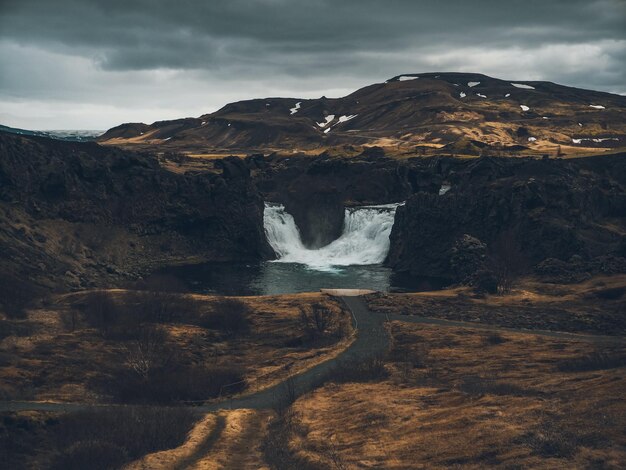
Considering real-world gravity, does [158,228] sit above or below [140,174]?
below

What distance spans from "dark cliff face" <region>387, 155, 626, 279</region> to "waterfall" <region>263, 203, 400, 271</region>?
6.42m

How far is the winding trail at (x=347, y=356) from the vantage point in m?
58.5

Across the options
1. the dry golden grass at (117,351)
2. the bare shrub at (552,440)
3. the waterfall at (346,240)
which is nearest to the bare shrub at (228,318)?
the dry golden grass at (117,351)

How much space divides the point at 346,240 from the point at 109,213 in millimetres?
52245

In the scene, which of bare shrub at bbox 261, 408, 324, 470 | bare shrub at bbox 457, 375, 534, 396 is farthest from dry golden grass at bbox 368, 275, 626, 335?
bare shrub at bbox 261, 408, 324, 470

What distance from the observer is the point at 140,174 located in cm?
15400

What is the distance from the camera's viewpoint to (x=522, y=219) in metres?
128

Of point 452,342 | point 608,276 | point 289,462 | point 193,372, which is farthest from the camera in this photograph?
point 608,276

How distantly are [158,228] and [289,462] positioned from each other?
358 ft

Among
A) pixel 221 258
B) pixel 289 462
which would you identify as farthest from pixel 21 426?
pixel 221 258

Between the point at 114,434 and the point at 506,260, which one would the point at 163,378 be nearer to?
the point at 114,434

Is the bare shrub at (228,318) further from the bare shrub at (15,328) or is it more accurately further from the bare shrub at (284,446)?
the bare shrub at (284,446)

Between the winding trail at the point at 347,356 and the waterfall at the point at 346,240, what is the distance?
44.7 m

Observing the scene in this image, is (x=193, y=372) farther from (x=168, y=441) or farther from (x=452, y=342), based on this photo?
(x=452, y=342)
